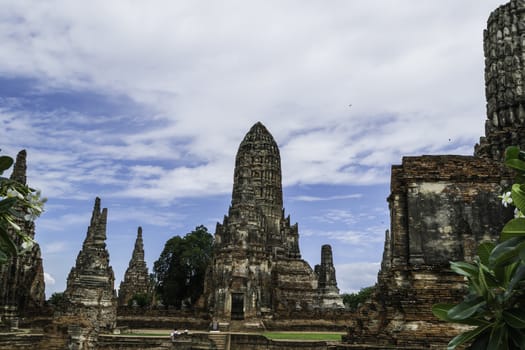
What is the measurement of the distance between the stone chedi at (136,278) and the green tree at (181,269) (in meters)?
4.04

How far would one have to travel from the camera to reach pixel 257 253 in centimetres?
3953

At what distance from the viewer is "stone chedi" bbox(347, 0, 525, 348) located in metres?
12.1

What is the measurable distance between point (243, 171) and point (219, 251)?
1112cm

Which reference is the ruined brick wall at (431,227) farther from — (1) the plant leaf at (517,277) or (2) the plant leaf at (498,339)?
(1) the plant leaf at (517,277)

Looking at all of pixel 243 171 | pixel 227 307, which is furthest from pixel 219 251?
pixel 243 171

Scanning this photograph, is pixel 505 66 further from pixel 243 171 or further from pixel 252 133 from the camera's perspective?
pixel 252 133

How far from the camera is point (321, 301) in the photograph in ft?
155

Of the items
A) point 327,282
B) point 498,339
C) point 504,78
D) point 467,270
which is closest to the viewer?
point 498,339

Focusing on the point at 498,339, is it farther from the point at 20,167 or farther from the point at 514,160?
the point at 20,167

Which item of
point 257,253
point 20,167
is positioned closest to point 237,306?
point 257,253

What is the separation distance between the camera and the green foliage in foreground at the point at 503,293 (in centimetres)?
357

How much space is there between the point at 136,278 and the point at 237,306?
22.7 meters

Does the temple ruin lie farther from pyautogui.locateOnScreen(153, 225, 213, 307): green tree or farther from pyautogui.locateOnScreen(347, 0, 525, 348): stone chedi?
pyautogui.locateOnScreen(153, 225, 213, 307): green tree

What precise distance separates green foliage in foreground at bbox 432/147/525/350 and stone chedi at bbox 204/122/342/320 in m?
32.6
